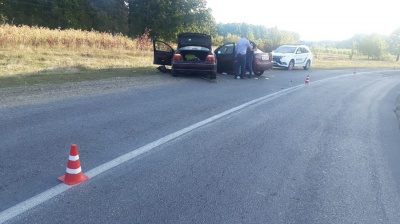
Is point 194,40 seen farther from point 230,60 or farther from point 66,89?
point 66,89

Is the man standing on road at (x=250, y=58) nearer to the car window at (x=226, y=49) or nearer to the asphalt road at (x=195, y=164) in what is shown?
the car window at (x=226, y=49)

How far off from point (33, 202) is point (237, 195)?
2.07 m

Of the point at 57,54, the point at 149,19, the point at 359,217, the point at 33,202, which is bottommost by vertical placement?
the point at 359,217

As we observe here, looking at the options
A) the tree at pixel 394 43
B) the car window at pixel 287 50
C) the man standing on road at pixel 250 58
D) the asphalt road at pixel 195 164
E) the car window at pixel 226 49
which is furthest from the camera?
the tree at pixel 394 43

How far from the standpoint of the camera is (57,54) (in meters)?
19.2

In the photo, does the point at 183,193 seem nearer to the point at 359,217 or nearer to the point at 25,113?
the point at 359,217

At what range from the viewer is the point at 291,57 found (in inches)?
925

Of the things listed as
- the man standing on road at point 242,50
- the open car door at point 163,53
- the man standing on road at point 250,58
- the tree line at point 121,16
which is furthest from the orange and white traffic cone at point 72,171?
the tree line at point 121,16

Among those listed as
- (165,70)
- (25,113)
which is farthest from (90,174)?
(165,70)

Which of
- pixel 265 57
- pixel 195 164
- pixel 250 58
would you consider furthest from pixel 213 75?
pixel 195 164

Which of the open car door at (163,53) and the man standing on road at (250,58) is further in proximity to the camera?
the man standing on road at (250,58)

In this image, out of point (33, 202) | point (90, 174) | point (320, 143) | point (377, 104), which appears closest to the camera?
point (33, 202)

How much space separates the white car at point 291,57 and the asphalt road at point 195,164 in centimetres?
1517

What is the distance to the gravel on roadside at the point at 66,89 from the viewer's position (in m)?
7.86
